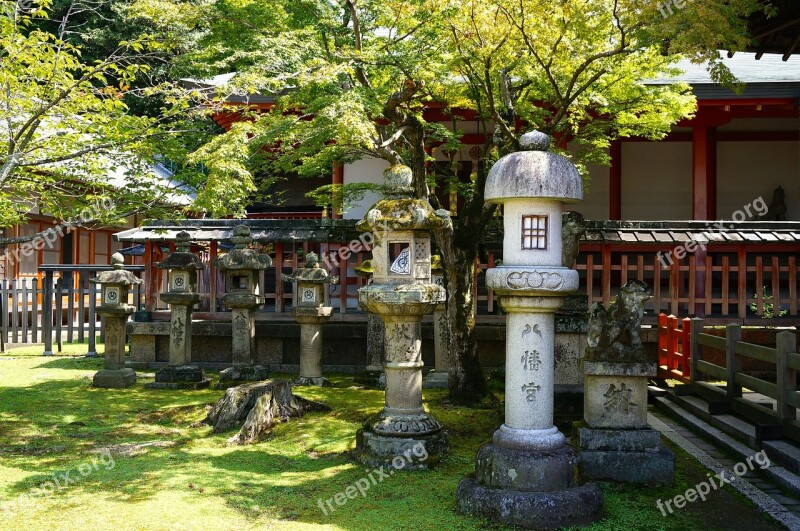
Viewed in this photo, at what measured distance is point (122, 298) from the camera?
10641 millimetres

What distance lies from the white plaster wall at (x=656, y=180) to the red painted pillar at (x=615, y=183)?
465mm

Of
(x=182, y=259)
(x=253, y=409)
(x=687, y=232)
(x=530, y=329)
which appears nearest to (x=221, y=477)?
(x=253, y=409)

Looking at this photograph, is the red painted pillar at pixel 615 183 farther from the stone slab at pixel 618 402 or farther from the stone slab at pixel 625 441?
the stone slab at pixel 625 441

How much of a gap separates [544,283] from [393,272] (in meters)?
2.10

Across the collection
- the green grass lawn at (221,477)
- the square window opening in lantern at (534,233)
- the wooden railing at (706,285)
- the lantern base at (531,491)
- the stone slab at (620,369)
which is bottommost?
the green grass lawn at (221,477)

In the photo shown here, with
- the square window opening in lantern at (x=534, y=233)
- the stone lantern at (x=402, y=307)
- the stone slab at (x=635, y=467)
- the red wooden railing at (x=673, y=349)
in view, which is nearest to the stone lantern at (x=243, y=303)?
the stone lantern at (x=402, y=307)

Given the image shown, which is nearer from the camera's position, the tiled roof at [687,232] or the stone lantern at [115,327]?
the stone lantern at [115,327]

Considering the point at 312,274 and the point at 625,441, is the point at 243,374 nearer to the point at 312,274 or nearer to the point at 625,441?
the point at 312,274

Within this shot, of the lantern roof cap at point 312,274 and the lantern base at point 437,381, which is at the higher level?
the lantern roof cap at point 312,274

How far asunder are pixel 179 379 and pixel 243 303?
151cm

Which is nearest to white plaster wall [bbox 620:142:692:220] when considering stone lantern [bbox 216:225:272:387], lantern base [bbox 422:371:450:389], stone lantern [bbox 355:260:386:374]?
lantern base [bbox 422:371:450:389]

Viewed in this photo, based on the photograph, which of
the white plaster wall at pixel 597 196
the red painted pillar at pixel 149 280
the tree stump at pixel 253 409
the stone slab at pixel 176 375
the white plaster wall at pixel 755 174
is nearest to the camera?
the tree stump at pixel 253 409

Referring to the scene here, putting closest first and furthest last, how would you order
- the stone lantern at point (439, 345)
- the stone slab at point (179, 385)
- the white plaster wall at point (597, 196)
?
the stone lantern at point (439, 345) → the stone slab at point (179, 385) → the white plaster wall at point (597, 196)

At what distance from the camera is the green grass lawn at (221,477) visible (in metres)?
5.13
